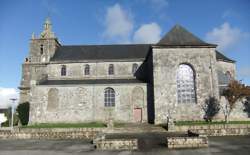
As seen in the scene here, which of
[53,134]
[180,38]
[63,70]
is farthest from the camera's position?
[63,70]

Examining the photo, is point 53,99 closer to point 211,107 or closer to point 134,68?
point 134,68

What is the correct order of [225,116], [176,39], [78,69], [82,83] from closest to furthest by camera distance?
[225,116], [176,39], [82,83], [78,69]

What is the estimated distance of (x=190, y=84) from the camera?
27.7 meters

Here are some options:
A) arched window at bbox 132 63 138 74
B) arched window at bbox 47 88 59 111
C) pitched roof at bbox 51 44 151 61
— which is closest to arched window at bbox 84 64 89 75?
pitched roof at bbox 51 44 151 61

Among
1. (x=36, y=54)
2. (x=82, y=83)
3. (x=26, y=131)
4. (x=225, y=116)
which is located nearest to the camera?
(x=26, y=131)

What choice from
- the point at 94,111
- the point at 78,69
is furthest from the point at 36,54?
the point at 94,111

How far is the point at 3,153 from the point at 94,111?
1783 centimetres

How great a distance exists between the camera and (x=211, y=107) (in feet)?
87.8

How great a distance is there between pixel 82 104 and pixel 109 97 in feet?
11.3

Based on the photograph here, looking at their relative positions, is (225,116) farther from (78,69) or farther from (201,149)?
(78,69)

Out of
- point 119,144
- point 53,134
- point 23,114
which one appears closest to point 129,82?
point 53,134

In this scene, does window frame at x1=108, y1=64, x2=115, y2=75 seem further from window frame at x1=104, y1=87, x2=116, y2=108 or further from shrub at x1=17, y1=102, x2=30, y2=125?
shrub at x1=17, y1=102, x2=30, y2=125

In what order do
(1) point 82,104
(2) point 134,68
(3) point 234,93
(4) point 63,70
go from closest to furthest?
(3) point 234,93 < (1) point 82,104 < (2) point 134,68 < (4) point 63,70

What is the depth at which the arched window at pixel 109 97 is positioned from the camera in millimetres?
30619
